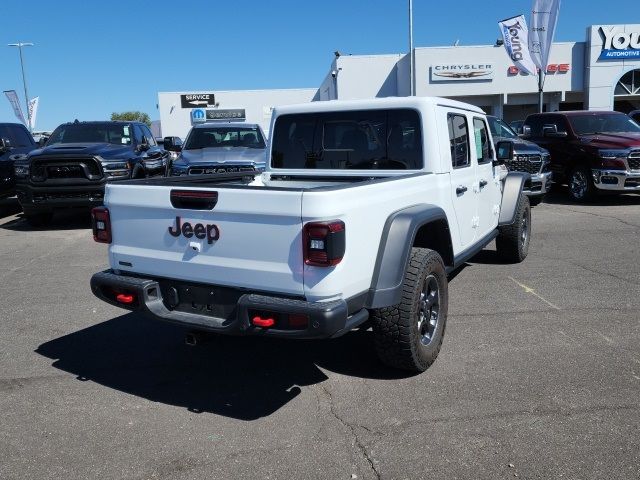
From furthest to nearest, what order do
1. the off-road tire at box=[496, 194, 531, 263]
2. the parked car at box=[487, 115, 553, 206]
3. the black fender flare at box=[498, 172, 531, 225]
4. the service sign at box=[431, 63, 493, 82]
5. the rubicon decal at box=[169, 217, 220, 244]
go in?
the service sign at box=[431, 63, 493, 82] < the parked car at box=[487, 115, 553, 206] < the off-road tire at box=[496, 194, 531, 263] < the black fender flare at box=[498, 172, 531, 225] < the rubicon decal at box=[169, 217, 220, 244]

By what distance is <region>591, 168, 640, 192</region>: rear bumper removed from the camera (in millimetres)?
10969

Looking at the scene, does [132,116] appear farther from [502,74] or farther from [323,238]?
[323,238]

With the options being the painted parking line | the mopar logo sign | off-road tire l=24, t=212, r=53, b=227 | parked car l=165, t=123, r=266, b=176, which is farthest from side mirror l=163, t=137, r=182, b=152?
the mopar logo sign

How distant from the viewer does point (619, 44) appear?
109 feet

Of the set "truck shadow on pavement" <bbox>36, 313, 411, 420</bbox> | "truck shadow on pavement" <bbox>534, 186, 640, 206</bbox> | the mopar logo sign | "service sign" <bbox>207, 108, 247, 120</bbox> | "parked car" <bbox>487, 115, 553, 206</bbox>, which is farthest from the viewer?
"service sign" <bbox>207, 108, 247, 120</bbox>

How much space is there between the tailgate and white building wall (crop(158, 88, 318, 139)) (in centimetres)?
4223

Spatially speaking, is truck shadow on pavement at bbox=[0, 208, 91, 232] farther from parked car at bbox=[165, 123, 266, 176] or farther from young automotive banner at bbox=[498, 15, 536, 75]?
young automotive banner at bbox=[498, 15, 536, 75]

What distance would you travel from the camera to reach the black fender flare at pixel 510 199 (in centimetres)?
643

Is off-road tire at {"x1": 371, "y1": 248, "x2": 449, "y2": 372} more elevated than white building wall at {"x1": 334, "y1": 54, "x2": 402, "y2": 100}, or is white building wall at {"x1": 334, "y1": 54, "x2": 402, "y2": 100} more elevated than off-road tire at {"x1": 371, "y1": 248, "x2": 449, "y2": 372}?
white building wall at {"x1": 334, "y1": 54, "x2": 402, "y2": 100}

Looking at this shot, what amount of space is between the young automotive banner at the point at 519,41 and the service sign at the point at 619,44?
645 inches

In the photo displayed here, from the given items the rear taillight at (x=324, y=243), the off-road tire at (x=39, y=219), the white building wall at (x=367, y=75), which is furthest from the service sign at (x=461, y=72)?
the rear taillight at (x=324, y=243)

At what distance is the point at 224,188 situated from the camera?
3.29 m

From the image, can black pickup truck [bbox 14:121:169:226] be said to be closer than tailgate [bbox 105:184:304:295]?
No

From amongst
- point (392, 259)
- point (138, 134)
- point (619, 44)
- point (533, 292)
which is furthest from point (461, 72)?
point (392, 259)
